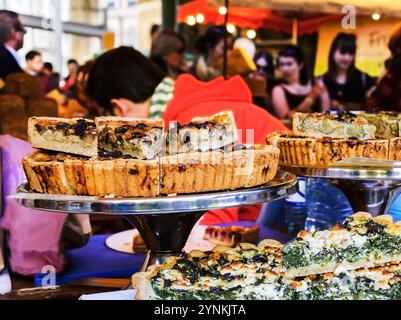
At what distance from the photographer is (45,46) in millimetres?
5680

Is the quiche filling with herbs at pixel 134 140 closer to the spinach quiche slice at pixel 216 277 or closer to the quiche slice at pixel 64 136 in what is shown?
the quiche slice at pixel 64 136

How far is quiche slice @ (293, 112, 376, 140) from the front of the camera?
80.3 inches

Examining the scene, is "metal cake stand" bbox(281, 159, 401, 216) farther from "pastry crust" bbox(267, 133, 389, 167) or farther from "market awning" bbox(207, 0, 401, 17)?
"market awning" bbox(207, 0, 401, 17)

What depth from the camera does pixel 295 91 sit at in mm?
6418

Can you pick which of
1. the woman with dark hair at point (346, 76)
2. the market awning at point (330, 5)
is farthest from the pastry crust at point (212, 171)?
the woman with dark hair at point (346, 76)

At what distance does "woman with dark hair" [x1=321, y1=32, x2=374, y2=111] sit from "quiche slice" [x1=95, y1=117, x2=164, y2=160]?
4672 millimetres

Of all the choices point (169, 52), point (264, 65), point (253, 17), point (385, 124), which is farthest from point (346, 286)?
point (264, 65)

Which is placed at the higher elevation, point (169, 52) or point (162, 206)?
point (169, 52)

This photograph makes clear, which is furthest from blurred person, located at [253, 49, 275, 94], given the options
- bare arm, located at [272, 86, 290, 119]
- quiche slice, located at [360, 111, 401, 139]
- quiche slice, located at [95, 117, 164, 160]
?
quiche slice, located at [95, 117, 164, 160]

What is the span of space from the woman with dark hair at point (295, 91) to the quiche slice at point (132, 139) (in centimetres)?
465

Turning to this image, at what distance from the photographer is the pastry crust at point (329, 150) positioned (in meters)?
1.90

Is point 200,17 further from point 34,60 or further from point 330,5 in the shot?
point 330,5

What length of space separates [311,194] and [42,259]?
106 centimetres

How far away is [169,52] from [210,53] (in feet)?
1.89
